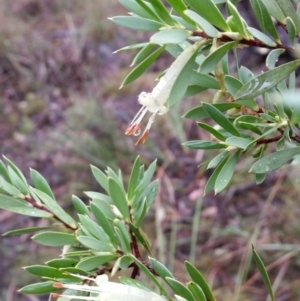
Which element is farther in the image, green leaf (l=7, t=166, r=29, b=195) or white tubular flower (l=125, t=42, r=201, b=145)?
green leaf (l=7, t=166, r=29, b=195)

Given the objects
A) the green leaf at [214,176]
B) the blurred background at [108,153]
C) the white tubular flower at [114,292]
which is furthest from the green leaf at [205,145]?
the blurred background at [108,153]

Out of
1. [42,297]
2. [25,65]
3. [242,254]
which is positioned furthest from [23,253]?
[25,65]

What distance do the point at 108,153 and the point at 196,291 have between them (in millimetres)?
1715

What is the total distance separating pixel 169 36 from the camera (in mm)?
249

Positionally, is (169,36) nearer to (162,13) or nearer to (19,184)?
(162,13)

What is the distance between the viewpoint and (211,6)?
0.26 metres

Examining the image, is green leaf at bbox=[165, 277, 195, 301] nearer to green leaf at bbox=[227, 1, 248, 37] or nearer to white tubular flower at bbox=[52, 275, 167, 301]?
white tubular flower at bbox=[52, 275, 167, 301]

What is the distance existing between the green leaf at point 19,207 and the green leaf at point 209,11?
214mm

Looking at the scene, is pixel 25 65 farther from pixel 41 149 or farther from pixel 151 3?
pixel 151 3

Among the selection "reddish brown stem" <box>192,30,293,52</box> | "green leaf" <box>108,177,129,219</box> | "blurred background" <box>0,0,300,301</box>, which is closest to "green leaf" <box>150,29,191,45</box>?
"reddish brown stem" <box>192,30,293,52</box>

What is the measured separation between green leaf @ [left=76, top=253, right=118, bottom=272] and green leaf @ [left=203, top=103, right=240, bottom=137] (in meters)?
0.13

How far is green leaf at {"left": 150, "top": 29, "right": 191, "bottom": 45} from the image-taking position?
0.24 m

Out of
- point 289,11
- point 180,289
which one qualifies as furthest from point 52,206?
point 289,11

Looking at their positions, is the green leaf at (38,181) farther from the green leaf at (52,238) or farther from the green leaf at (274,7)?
the green leaf at (274,7)
